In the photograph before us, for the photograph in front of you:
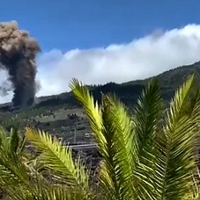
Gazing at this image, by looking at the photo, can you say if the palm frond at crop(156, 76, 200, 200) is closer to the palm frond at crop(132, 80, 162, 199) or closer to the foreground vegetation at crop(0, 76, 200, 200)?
the foreground vegetation at crop(0, 76, 200, 200)

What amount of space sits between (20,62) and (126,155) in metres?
74.7

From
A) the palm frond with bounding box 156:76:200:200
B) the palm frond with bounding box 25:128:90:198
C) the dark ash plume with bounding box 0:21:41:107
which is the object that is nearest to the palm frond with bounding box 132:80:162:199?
the palm frond with bounding box 156:76:200:200

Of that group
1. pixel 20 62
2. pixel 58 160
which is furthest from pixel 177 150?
pixel 20 62

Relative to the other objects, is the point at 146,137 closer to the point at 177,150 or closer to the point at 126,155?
the point at 126,155

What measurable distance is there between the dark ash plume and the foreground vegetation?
50.3m

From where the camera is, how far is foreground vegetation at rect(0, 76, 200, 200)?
274 inches

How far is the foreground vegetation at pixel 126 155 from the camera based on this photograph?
6957mm

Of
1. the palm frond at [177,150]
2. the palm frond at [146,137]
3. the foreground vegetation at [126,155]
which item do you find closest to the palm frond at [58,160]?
the foreground vegetation at [126,155]

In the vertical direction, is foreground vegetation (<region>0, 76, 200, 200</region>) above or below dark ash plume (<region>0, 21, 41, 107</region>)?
below

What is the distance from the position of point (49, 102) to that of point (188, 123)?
70.6 meters

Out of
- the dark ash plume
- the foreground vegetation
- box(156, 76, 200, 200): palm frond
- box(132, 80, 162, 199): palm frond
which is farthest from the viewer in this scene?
the dark ash plume

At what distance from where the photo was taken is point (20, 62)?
8144cm

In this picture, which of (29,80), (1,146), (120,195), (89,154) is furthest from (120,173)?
(29,80)

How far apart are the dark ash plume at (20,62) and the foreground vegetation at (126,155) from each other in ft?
165
